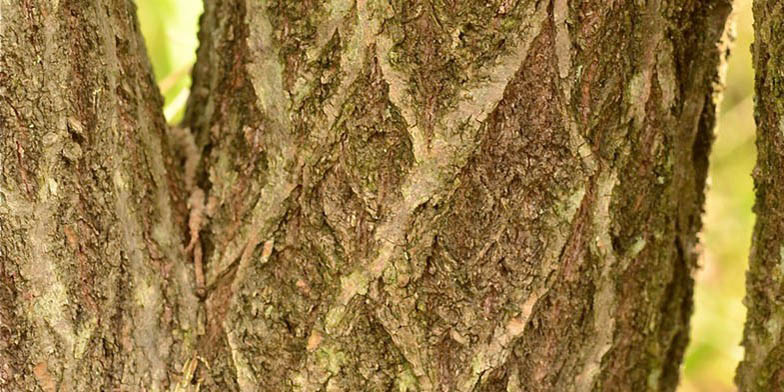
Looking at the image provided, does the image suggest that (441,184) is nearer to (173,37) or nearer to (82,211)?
(82,211)

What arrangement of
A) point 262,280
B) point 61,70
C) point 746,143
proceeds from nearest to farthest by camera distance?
point 61,70
point 262,280
point 746,143

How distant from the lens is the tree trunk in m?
0.77

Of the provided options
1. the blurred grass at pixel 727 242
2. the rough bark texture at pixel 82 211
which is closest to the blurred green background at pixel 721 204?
the blurred grass at pixel 727 242

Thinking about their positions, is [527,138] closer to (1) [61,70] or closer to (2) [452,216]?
(2) [452,216]

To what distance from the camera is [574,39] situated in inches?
30.5

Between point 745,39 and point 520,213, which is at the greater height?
point 745,39

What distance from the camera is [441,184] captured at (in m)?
0.79

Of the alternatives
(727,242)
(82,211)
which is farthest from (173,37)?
(727,242)

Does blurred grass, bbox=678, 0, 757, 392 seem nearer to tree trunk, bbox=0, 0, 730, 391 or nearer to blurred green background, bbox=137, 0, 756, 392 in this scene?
blurred green background, bbox=137, 0, 756, 392

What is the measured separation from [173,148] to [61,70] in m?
0.20

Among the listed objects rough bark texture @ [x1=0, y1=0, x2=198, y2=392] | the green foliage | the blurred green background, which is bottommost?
rough bark texture @ [x1=0, y1=0, x2=198, y2=392]

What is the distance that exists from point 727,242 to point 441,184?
1.99m

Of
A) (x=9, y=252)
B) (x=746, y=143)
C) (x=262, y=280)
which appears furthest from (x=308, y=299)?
(x=746, y=143)

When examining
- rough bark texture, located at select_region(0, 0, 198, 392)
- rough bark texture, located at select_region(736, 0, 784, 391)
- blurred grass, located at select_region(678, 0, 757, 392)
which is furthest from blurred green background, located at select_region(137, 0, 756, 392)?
rough bark texture, located at select_region(736, 0, 784, 391)
